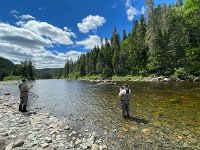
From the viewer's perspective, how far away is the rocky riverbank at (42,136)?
9.19m

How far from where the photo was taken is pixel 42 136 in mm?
10539

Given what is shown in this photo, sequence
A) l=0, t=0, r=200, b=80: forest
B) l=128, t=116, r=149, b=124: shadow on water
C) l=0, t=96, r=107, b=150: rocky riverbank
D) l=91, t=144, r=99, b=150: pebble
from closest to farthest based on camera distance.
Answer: l=91, t=144, r=99, b=150: pebble < l=0, t=96, r=107, b=150: rocky riverbank < l=128, t=116, r=149, b=124: shadow on water < l=0, t=0, r=200, b=80: forest

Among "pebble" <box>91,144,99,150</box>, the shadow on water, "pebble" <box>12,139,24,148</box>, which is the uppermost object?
the shadow on water

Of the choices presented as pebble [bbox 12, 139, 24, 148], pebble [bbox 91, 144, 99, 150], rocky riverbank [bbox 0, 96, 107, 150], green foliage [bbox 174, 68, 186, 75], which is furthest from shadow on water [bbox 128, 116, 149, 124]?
green foliage [bbox 174, 68, 186, 75]

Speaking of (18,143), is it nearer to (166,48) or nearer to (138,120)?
(138,120)

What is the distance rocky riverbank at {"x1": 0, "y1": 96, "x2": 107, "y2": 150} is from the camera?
362 inches

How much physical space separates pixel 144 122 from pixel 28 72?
148475 millimetres

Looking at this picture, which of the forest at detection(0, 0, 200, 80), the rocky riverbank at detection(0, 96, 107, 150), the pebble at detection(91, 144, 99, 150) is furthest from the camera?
the forest at detection(0, 0, 200, 80)

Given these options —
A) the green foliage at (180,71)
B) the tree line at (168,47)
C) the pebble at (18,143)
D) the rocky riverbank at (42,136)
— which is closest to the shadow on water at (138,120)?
the rocky riverbank at (42,136)

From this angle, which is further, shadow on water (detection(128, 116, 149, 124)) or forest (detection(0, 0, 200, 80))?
forest (detection(0, 0, 200, 80))

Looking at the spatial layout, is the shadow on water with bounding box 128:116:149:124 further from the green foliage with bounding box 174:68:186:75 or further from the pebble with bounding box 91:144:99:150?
the green foliage with bounding box 174:68:186:75

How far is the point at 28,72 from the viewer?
5945 inches

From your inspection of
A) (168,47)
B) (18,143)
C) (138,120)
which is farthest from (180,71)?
(18,143)

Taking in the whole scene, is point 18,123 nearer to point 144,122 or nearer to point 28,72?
point 144,122
